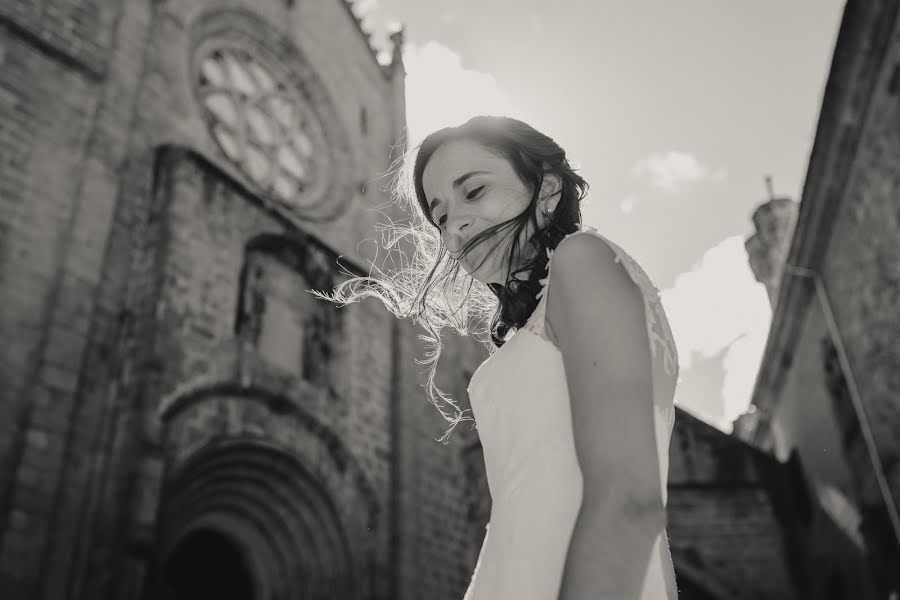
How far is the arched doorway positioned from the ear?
636cm

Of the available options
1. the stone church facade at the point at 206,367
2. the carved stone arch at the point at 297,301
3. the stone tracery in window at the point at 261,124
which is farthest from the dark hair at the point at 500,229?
the stone tracery in window at the point at 261,124

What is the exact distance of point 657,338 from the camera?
3.80ft

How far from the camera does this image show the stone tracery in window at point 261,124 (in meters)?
10.2

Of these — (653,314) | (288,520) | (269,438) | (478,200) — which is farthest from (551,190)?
(288,520)

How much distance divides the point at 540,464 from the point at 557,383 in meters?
0.13

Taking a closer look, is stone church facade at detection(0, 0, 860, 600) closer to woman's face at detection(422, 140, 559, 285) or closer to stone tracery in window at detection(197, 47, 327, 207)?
stone tracery in window at detection(197, 47, 327, 207)

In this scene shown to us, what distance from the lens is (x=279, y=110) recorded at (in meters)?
11.5

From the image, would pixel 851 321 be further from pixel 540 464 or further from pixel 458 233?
pixel 540 464

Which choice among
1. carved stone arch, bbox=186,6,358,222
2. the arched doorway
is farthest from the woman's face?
carved stone arch, bbox=186,6,358,222

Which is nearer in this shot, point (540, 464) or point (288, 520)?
point (540, 464)

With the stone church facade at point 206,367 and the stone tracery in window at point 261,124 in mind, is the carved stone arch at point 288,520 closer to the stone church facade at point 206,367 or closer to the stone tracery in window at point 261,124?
the stone church facade at point 206,367

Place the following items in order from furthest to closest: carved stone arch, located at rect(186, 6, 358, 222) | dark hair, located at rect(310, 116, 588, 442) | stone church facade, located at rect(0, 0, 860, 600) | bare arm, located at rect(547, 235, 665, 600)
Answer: carved stone arch, located at rect(186, 6, 358, 222) < stone church facade, located at rect(0, 0, 860, 600) < dark hair, located at rect(310, 116, 588, 442) < bare arm, located at rect(547, 235, 665, 600)

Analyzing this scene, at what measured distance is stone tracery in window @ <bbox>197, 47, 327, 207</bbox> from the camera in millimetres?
10180

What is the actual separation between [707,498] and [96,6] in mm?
9950
